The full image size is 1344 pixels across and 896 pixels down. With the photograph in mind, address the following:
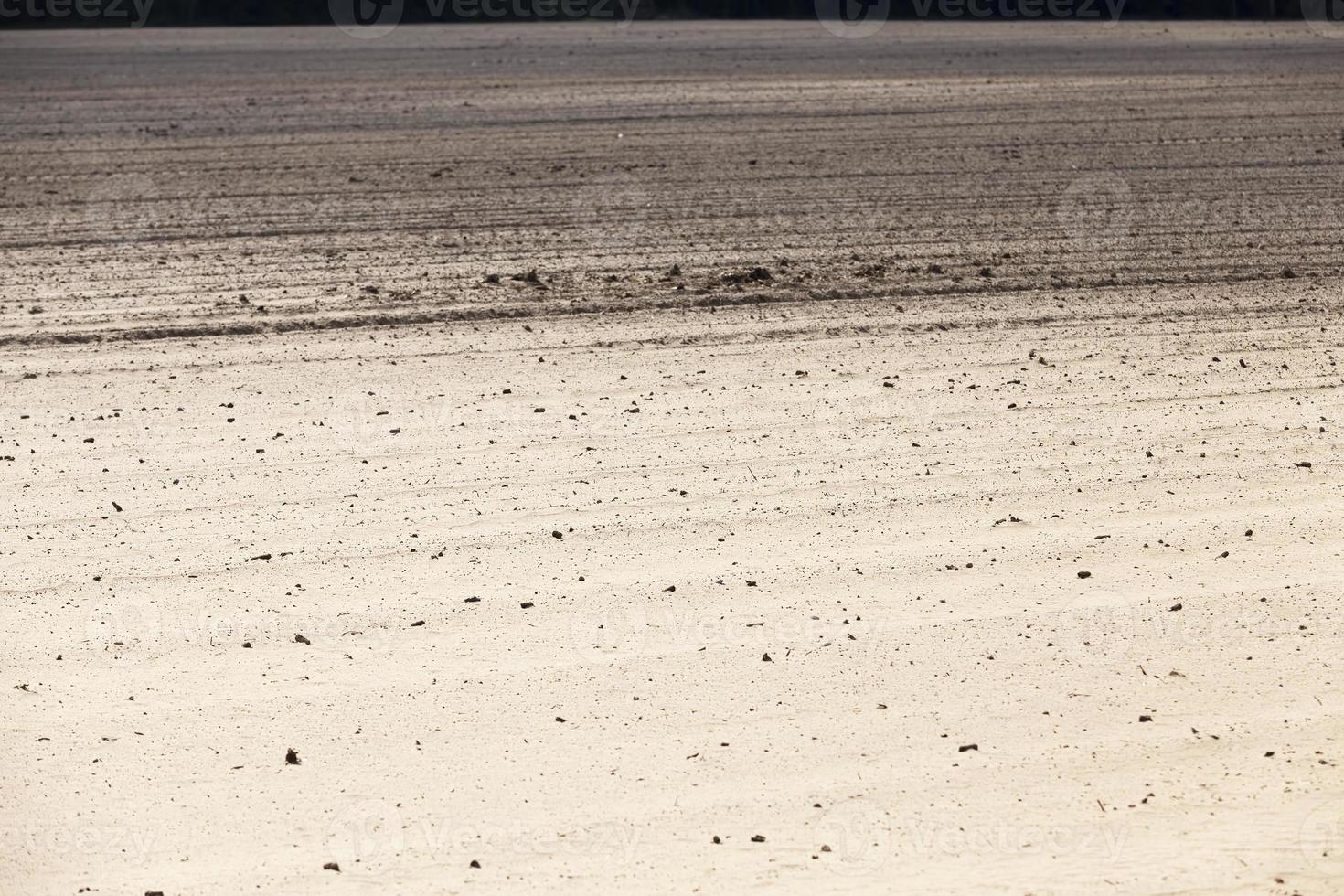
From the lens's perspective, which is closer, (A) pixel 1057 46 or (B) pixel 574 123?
(B) pixel 574 123

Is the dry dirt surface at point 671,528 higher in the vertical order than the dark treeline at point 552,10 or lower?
lower

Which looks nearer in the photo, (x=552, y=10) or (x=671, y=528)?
(x=671, y=528)

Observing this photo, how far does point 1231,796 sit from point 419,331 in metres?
5.62

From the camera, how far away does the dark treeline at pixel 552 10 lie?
89.9ft

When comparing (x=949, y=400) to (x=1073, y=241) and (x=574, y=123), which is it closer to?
(x=1073, y=241)

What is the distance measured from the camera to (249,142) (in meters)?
14.4

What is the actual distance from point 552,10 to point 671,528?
23824 millimetres

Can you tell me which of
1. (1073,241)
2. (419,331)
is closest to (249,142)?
(419,331)

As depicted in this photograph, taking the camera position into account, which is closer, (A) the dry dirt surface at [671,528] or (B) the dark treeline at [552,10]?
(A) the dry dirt surface at [671,528]

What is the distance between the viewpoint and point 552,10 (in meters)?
28.2

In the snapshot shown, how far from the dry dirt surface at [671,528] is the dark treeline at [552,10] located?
51.4 feet

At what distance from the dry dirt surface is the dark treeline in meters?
15.7

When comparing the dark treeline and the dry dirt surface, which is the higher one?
the dark treeline

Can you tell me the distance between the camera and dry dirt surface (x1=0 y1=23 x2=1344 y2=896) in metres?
4.16
